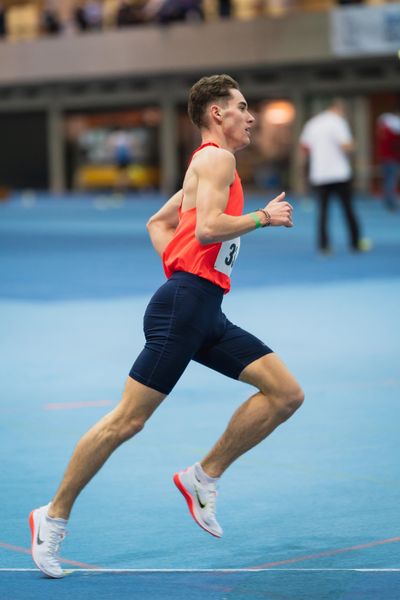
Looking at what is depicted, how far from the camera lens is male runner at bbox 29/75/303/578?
17.1 ft

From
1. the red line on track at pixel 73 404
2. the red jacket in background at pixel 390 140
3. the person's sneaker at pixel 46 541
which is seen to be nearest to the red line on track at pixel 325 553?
the person's sneaker at pixel 46 541

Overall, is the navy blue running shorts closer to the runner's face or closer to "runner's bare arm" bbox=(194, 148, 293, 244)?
"runner's bare arm" bbox=(194, 148, 293, 244)

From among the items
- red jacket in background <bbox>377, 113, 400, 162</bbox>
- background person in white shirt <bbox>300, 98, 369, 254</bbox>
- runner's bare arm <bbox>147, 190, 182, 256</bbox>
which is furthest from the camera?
red jacket in background <bbox>377, 113, 400, 162</bbox>

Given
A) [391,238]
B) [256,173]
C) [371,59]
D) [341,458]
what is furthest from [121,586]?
[256,173]

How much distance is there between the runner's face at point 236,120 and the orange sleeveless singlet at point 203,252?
0.29ft

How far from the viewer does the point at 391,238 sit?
74.5 feet

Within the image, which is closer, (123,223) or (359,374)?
(359,374)

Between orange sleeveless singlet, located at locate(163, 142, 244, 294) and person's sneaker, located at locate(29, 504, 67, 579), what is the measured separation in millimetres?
1122

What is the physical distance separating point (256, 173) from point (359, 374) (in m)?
33.3

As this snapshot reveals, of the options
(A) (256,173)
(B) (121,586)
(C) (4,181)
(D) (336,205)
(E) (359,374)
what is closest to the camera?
(B) (121,586)

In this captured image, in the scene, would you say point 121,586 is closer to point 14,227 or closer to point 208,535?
point 208,535

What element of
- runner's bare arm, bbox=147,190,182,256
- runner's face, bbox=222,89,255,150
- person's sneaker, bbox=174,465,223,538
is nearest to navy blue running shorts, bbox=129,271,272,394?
runner's bare arm, bbox=147,190,182,256

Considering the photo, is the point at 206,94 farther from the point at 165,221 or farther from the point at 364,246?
the point at 364,246

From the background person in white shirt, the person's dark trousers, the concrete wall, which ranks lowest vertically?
the concrete wall
